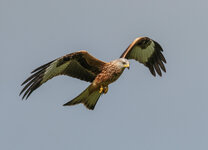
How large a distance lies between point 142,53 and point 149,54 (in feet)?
0.81

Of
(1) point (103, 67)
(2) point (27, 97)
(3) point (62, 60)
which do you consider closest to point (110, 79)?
(1) point (103, 67)

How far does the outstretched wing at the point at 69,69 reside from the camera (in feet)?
40.9

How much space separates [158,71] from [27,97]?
4.42 m

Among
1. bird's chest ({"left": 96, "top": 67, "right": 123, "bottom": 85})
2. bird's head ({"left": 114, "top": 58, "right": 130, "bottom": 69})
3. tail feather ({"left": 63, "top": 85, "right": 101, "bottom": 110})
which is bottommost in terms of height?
tail feather ({"left": 63, "top": 85, "right": 101, "bottom": 110})

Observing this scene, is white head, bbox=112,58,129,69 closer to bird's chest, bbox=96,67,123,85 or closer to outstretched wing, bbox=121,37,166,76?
bird's chest, bbox=96,67,123,85

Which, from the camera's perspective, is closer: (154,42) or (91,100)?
(91,100)

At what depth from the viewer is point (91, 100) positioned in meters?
13.4

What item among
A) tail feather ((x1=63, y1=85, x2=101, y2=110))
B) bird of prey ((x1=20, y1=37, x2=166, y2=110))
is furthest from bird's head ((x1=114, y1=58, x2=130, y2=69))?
tail feather ((x1=63, y1=85, x2=101, y2=110))

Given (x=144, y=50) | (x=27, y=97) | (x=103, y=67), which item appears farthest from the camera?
(x=144, y=50)

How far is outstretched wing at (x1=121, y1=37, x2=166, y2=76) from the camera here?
1471cm

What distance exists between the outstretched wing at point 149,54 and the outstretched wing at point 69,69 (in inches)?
70.2

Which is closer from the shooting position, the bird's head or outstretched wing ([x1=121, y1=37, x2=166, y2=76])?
the bird's head

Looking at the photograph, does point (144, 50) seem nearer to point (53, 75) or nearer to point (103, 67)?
point (103, 67)

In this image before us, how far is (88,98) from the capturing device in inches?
527
